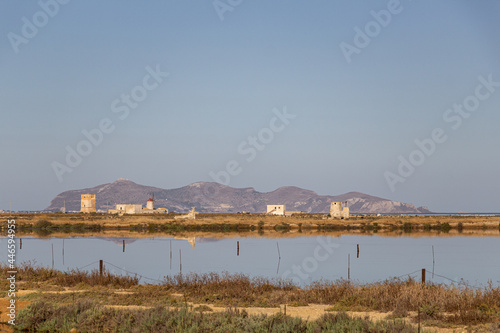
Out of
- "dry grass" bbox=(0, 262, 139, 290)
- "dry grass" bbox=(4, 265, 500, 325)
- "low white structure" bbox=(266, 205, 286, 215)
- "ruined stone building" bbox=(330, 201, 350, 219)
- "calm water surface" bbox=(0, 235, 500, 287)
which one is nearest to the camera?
"dry grass" bbox=(4, 265, 500, 325)

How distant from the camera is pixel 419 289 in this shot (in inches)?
613

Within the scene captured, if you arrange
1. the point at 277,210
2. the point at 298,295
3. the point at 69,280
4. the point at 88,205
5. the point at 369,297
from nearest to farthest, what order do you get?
the point at 369,297 < the point at 298,295 < the point at 69,280 < the point at 277,210 < the point at 88,205

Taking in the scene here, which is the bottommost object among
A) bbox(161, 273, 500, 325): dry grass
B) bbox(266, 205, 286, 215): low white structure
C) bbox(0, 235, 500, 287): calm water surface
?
bbox(0, 235, 500, 287): calm water surface

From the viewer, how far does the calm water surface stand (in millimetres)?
26844

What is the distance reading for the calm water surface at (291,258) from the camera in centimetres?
2684

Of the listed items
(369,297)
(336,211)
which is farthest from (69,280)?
(336,211)

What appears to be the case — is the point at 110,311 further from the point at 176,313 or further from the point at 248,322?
the point at 248,322

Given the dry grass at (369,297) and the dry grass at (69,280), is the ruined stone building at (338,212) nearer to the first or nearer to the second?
the dry grass at (69,280)

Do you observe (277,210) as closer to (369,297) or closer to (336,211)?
(336,211)

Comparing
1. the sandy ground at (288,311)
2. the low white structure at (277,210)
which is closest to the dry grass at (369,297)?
the sandy ground at (288,311)

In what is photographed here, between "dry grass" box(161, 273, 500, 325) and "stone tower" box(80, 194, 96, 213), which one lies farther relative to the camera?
"stone tower" box(80, 194, 96, 213)

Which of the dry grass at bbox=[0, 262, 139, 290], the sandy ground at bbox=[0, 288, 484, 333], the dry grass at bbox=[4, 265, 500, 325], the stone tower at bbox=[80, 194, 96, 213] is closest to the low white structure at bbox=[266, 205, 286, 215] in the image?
the stone tower at bbox=[80, 194, 96, 213]

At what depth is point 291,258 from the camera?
111 ft

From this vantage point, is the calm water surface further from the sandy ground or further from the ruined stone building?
the ruined stone building
